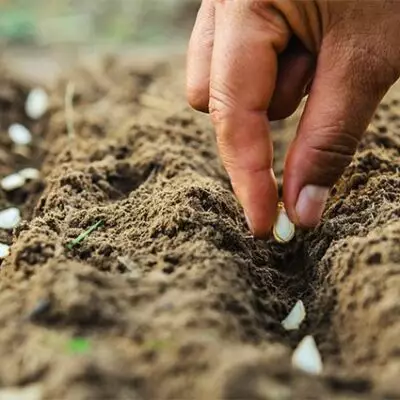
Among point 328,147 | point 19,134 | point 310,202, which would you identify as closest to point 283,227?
point 310,202

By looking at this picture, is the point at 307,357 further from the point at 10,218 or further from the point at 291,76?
the point at 10,218

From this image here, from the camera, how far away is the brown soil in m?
1.14

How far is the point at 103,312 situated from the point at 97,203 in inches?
23.3

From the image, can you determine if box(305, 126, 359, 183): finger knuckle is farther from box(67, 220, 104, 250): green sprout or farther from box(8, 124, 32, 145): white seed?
box(8, 124, 32, 145): white seed

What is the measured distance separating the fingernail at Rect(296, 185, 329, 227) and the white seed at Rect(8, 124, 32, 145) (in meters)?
1.12

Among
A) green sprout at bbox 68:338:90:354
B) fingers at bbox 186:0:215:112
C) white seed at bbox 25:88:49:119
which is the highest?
fingers at bbox 186:0:215:112

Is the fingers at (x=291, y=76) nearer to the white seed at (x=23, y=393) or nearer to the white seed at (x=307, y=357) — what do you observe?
the white seed at (x=307, y=357)

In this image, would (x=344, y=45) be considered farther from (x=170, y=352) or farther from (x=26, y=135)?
(x=26, y=135)

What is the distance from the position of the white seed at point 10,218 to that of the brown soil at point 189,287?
3 cm

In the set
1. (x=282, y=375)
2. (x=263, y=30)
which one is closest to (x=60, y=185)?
(x=263, y=30)

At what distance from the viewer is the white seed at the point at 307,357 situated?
1221 mm

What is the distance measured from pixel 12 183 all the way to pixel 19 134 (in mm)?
358

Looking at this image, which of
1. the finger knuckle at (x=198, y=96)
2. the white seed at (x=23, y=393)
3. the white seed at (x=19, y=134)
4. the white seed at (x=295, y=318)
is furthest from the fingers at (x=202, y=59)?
the white seed at (x=19, y=134)

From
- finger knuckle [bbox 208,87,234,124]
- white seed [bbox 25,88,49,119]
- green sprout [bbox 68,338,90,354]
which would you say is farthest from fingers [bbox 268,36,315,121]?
white seed [bbox 25,88,49,119]
